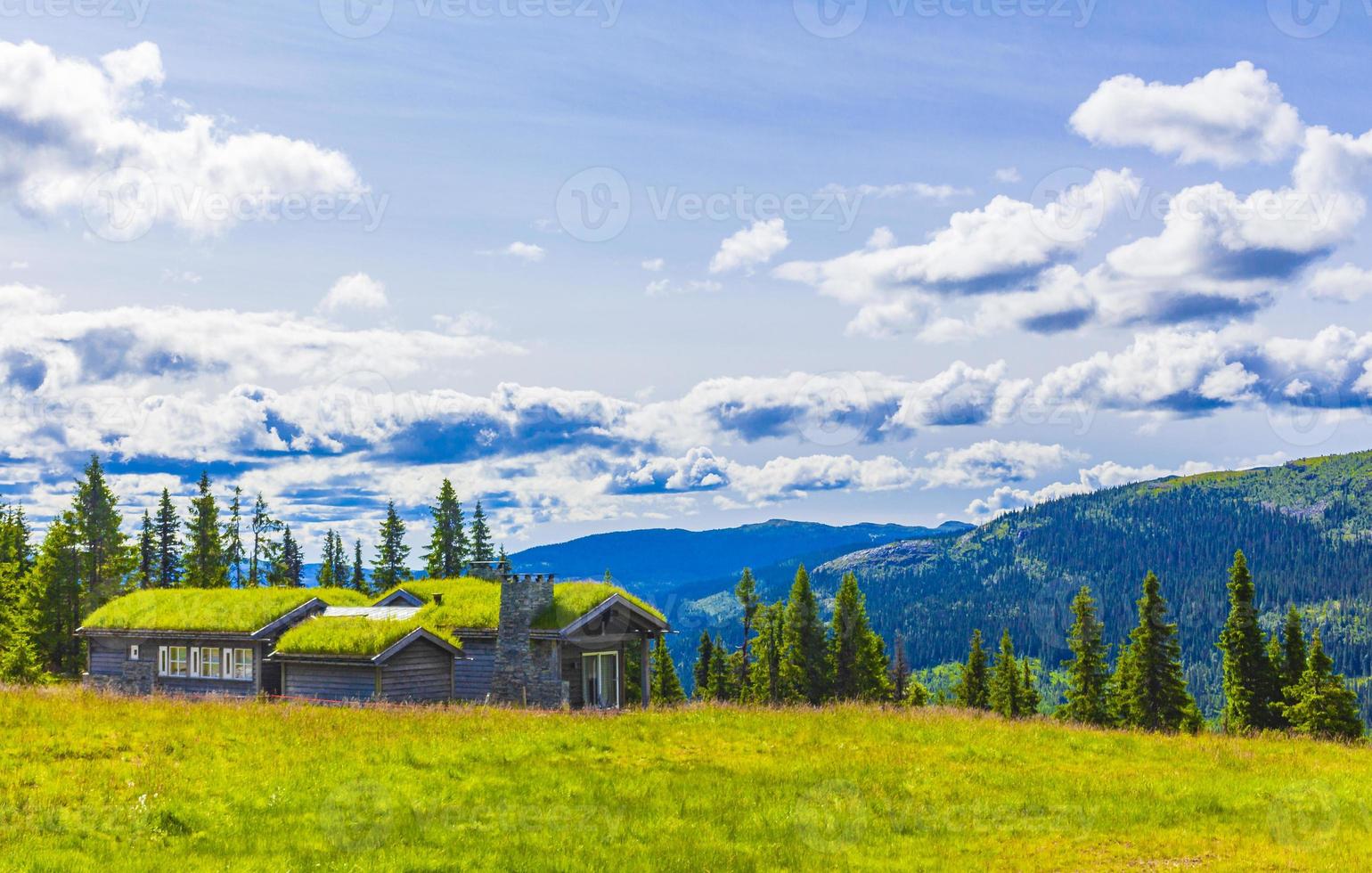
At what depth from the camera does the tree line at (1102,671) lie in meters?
54.2

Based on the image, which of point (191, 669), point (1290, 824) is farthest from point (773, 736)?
point (191, 669)

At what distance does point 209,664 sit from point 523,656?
Result: 16044 millimetres

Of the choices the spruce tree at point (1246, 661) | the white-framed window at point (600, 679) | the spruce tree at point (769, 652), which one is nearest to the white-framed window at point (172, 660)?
the white-framed window at point (600, 679)

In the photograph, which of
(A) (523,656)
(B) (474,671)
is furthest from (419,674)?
(A) (523,656)

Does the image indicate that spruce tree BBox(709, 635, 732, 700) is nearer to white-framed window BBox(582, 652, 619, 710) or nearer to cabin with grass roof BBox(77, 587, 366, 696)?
cabin with grass roof BBox(77, 587, 366, 696)

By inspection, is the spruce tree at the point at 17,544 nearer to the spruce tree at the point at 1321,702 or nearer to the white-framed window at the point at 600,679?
the white-framed window at the point at 600,679

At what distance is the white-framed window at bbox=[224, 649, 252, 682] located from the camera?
42006mm

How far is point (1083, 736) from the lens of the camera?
2814cm

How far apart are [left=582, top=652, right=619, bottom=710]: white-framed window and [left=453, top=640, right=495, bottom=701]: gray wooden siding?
3744mm

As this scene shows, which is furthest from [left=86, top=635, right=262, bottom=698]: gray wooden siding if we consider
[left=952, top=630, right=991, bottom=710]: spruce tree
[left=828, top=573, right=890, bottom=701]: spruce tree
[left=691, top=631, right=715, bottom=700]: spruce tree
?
[left=952, top=630, right=991, bottom=710]: spruce tree

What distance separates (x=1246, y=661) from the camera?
56781 millimetres

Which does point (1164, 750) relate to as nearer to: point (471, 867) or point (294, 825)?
point (471, 867)

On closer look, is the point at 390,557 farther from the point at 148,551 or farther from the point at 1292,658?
the point at 1292,658

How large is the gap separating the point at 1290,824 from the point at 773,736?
1237 cm
